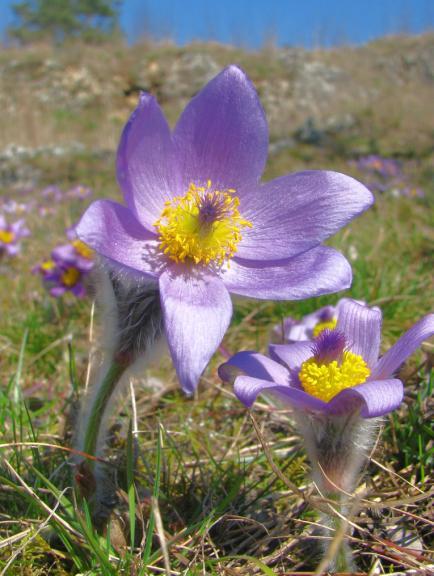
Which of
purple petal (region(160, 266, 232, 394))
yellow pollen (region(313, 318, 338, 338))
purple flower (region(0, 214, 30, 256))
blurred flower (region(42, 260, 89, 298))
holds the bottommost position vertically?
purple flower (region(0, 214, 30, 256))

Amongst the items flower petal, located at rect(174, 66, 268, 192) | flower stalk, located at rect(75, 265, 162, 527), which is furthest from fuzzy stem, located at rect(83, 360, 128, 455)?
flower petal, located at rect(174, 66, 268, 192)

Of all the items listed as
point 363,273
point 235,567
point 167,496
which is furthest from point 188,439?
point 363,273

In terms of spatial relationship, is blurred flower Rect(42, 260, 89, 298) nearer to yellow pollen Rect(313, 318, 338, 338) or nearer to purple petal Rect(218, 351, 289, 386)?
yellow pollen Rect(313, 318, 338, 338)

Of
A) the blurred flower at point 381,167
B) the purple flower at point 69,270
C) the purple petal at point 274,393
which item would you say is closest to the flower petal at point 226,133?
Result: the purple petal at point 274,393

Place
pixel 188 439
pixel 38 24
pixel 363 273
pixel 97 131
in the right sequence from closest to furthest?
pixel 188 439 → pixel 363 273 → pixel 97 131 → pixel 38 24

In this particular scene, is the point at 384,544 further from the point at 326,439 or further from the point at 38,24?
the point at 38,24

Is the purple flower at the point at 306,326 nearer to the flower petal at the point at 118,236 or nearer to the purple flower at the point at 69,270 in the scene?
the flower petal at the point at 118,236
